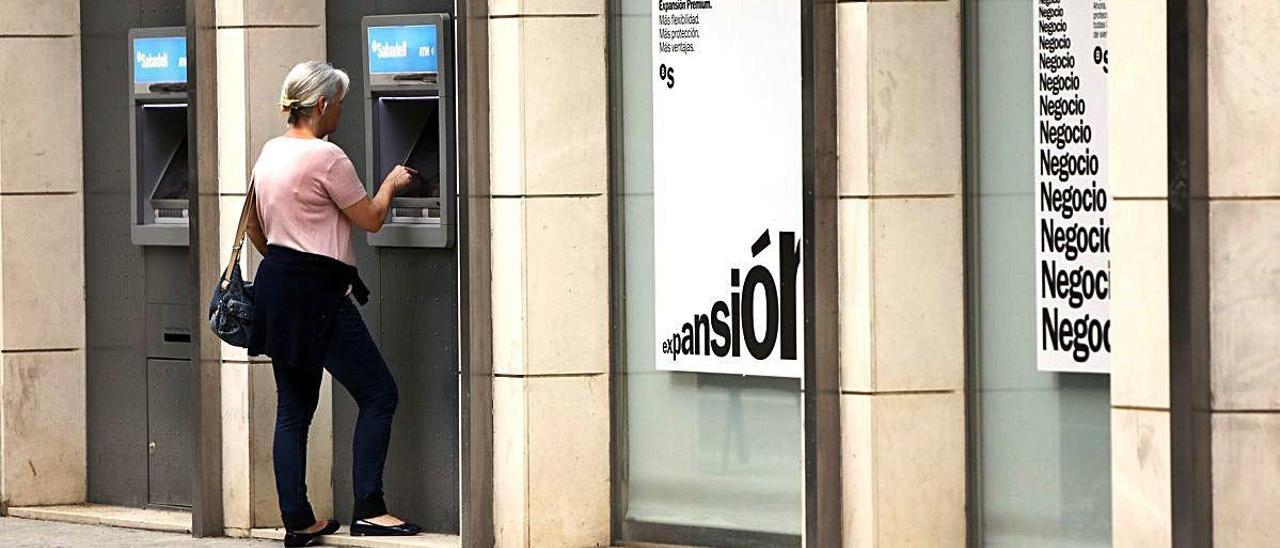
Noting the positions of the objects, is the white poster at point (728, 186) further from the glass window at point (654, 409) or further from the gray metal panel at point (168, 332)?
the gray metal panel at point (168, 332)

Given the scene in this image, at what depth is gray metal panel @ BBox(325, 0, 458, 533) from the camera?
953cm

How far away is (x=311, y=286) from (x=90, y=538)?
5.31ft

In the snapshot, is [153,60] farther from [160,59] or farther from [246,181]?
[246,181]

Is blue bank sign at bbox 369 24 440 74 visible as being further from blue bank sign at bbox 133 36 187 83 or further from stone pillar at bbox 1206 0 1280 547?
stone pillar at bbox 1206 0 1280 547

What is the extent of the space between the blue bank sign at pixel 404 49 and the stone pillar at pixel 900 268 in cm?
193

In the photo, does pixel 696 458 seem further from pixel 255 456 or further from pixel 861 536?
pixel 255 456

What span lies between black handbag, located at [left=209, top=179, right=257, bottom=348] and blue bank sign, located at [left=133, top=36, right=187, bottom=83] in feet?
3.98

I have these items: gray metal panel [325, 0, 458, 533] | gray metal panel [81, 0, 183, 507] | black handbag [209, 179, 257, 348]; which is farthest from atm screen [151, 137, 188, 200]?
black handbag [209, 179, 257, 348]

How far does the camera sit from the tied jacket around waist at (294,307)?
9125 millimetres

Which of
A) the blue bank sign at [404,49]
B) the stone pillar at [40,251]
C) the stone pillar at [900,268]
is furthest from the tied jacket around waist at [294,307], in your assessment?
the stone pillar at [900,268]

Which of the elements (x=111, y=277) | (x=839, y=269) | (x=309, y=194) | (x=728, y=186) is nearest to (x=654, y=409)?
(x=728, y=186)

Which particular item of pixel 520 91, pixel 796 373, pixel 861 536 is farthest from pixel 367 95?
pixel 861 536

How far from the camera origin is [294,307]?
A: 912 cm

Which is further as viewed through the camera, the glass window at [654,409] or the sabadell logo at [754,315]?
the glass window at [654,409]
